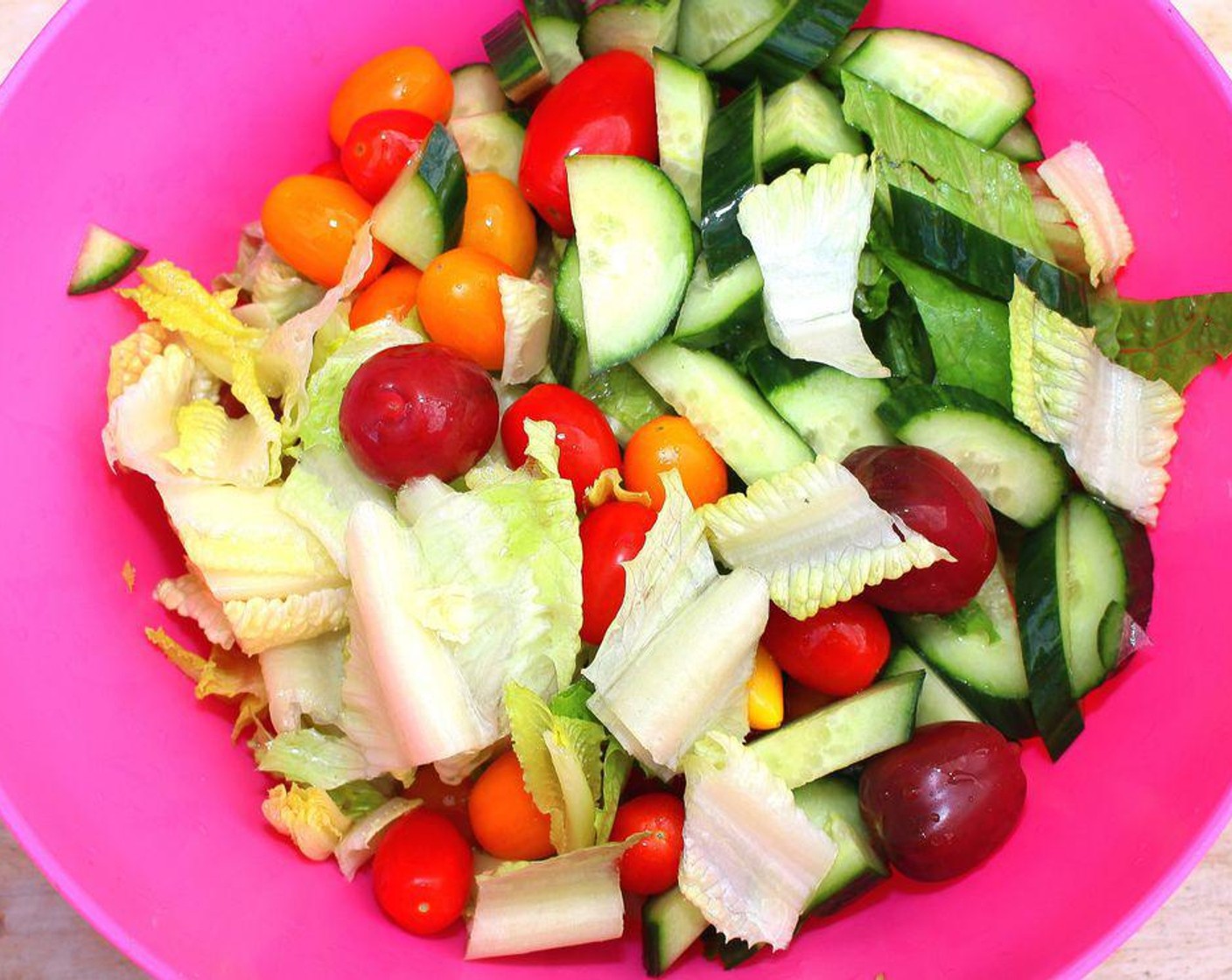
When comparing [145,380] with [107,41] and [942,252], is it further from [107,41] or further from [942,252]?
[942,252]

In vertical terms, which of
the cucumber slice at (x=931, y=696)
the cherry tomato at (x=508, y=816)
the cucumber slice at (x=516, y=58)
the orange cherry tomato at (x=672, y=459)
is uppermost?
the cucumber slice at (x=516, y=58)

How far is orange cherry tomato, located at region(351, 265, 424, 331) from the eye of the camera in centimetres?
184

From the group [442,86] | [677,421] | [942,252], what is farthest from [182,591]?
→ [942,252]

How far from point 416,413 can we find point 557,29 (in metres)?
0.74

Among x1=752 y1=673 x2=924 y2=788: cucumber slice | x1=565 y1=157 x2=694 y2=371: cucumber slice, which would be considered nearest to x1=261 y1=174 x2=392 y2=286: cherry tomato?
x1=565 y1=157 x2=694 y2=371: cucumber slice

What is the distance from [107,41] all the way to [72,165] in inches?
7.6

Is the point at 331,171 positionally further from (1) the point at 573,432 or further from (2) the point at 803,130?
(2) the point at 803,130

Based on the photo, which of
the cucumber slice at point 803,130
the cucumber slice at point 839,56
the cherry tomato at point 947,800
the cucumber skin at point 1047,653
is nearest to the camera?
the cherry tomato at point 947,800

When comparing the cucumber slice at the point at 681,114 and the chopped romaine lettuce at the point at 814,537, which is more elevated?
the cucumber slice at the point at 681,114

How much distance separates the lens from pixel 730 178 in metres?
1.67

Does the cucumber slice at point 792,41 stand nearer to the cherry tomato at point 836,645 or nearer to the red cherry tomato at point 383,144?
the red cherry tomato at point 383,144

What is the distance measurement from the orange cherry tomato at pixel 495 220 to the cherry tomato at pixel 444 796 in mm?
818

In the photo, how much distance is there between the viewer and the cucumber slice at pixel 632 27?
1.82m

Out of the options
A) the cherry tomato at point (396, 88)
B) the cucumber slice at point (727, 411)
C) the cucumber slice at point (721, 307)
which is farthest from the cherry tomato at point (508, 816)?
the cherry tomato at point (396, 88)
